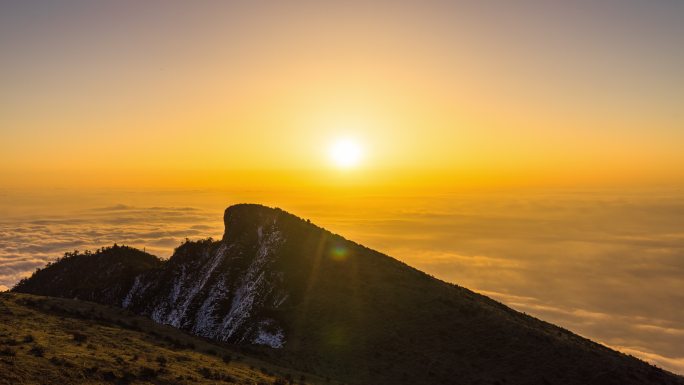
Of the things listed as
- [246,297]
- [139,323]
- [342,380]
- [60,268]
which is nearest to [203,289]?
[246,297]

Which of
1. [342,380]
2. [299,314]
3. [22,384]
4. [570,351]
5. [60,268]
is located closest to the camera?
[22,384]

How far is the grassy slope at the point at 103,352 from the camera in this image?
2411 cm

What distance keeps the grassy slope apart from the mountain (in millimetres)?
9630

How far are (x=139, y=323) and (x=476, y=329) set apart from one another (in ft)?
116

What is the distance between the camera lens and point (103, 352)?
1153 inches

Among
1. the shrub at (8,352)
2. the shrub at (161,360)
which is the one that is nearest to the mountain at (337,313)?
the shrub at (161,360)

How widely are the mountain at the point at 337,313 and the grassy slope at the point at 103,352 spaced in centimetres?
963

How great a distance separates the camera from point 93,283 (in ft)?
292

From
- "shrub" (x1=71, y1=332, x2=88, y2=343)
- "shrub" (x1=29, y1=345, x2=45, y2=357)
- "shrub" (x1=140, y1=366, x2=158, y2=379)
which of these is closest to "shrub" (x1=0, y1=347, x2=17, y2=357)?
"shrub" (x1=29, y1=345, x2=45, y2=357)

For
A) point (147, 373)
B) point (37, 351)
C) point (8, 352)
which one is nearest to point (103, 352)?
point (37, 351)

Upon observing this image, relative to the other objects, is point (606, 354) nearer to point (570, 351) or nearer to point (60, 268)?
point (570, 351)

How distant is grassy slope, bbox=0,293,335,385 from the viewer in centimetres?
2411

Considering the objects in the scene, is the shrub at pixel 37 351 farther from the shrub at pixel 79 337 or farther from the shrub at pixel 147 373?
the shrub at pixel 147 373

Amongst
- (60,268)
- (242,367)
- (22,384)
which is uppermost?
(22,384)
